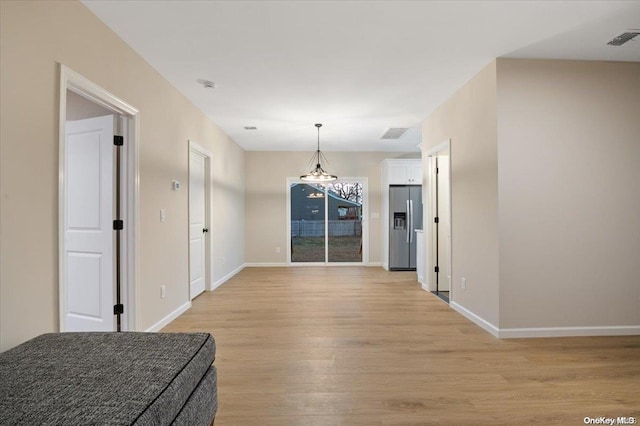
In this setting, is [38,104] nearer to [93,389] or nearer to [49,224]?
[49,224]

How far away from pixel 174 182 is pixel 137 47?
145 cm

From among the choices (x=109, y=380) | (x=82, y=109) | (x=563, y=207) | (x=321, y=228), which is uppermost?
(x=82, y=109)

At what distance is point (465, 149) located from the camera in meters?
3.82

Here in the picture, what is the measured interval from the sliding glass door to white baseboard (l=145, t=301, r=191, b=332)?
387 cm

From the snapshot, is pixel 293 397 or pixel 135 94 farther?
pixel 135 94

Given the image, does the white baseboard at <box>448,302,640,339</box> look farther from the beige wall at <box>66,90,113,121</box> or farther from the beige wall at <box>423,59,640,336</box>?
the beige wall at <box>66,90,113,121</box>

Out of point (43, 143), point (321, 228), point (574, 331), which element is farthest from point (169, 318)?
point (321, 228)

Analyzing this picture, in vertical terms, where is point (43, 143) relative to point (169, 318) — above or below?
above

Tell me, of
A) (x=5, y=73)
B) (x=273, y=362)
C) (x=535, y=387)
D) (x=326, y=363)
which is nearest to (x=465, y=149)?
(x=535, y=387)

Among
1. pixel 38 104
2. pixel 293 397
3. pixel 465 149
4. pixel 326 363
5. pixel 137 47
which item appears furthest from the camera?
pixel 465 149

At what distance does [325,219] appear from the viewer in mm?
7828

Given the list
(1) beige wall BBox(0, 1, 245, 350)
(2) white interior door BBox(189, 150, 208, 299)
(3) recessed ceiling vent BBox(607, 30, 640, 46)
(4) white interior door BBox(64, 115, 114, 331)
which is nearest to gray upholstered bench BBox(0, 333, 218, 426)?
(1) beige wall BBox(0, 1, 245, 350)

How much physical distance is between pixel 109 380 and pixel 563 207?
376 centimetres

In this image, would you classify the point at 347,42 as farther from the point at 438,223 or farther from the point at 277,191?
the point at 277,191
